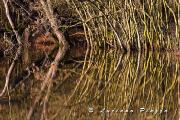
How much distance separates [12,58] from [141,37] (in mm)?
3277

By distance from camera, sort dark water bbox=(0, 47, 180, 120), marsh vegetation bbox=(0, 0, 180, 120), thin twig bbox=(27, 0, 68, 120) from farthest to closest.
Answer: thin twig bbox=(27, 0, 68, 120) → marsh vegetation bbox=(0, 0, 180, 120) → dark water bbox=(0, 47, 180, 120)

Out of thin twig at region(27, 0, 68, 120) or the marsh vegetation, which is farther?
thin twig at region(27, 0, 68, 120)

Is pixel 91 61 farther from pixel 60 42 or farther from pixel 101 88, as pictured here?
pixel 101 88

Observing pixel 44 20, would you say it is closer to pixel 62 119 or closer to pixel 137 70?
pixel 137 70

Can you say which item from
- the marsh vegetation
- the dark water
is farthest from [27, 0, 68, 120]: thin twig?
the dark water

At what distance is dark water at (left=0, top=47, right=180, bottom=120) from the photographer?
23.2 feet

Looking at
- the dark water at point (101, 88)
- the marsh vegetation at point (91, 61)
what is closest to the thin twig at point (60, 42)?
the marsh vegetation at point (91, 61)

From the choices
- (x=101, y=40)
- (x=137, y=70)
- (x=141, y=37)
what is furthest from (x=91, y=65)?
(x=101, y=40)

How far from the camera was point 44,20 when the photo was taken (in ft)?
47.7

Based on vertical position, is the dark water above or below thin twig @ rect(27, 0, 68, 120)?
below

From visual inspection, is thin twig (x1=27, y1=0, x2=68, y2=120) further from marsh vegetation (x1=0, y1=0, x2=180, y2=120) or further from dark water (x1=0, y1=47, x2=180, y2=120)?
dark water (x1=0, y1=47, x2=180, y2=120)

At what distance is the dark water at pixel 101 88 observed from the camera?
278 inches

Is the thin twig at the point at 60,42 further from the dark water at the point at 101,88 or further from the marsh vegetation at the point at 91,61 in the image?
the dark water at the point at 101,88

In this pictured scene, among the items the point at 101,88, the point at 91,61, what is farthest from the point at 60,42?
the point at 101,88
